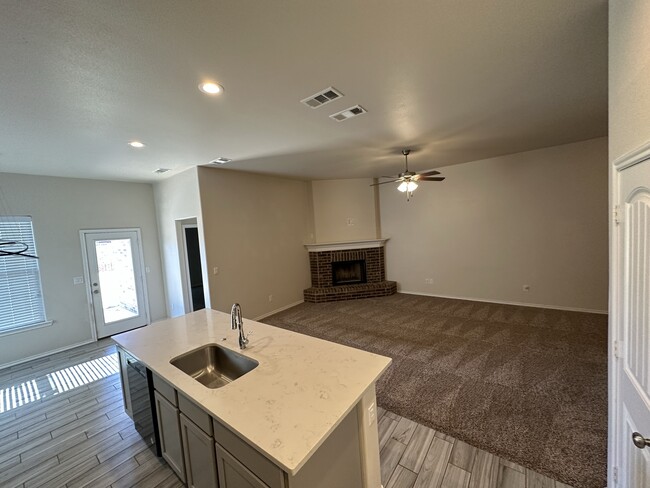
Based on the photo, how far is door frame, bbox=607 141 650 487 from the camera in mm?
1299

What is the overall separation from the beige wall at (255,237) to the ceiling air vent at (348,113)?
8.80 ft

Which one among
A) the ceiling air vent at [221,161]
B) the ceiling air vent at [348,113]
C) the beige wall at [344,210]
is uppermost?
the ceiling air vent at [221,161]

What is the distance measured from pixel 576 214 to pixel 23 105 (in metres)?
6.94

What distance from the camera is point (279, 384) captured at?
4.79 ft

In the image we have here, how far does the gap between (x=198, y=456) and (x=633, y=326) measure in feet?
7.86

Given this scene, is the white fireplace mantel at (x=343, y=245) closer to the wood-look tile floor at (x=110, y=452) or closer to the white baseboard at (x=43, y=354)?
the wood-look tile floor at (x=110, y=452)

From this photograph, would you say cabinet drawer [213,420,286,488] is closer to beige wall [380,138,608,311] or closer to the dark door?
the dark door

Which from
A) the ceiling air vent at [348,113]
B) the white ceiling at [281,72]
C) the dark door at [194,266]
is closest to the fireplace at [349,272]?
the dark door at [194,266]

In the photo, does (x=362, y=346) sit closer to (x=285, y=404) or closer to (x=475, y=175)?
(x=285, y=404)

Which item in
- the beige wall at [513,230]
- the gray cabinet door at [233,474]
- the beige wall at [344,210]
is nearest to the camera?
the gray cabinet door at [233,474]

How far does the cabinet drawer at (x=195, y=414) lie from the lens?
1.38 meters

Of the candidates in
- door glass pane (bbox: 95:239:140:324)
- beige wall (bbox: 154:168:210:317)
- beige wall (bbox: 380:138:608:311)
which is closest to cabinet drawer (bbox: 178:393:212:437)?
beige wall (bbox: 154:168:210:317)

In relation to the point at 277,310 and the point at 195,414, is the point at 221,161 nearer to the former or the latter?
the point at 277,310

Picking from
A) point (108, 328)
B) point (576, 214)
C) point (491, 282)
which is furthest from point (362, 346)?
point (108, 328)
